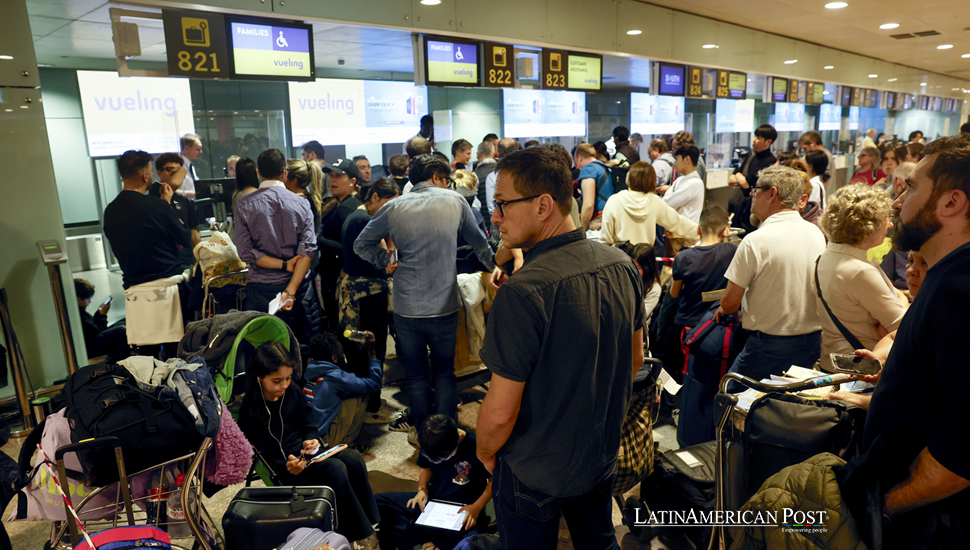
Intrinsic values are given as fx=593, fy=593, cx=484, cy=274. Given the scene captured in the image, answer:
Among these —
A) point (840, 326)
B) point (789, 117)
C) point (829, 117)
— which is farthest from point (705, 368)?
point (829, 117)

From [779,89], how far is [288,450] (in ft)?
33.2

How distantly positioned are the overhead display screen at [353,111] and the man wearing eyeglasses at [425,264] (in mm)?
6240

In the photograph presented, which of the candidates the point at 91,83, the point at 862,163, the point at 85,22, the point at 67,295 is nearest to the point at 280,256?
the point at 67,295

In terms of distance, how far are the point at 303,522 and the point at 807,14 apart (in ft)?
28.0

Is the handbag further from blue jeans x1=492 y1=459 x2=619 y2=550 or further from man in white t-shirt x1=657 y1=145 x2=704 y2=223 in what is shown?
man in white t-shirt x1=657 y1=145 x2=704 y2=223

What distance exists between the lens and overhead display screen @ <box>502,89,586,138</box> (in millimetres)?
11617

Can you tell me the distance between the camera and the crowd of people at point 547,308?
1437mm

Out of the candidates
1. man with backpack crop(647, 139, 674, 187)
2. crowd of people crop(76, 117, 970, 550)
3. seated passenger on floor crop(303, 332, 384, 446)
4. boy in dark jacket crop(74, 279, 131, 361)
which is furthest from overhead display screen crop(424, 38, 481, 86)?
boy in dark jacket crop(74, 279, 131, 361)

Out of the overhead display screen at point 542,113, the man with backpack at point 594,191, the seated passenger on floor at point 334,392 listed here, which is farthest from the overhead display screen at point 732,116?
the seated passenger on floor at point 334,392

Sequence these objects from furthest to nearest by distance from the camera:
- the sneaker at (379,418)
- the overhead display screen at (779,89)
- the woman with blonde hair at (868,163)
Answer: the overhead display screen at (779,89), the woman with blonde hair at (868,163), the sneaker at (379,418)

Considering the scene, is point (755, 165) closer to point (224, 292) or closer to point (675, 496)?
point (675, 496)

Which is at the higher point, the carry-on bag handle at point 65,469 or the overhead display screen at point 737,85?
the overhead display screen at point 737,85

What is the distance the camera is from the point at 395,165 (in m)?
5.42

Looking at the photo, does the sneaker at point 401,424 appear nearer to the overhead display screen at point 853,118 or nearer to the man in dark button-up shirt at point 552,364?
the man in dark button-up shirt at point 552,364
